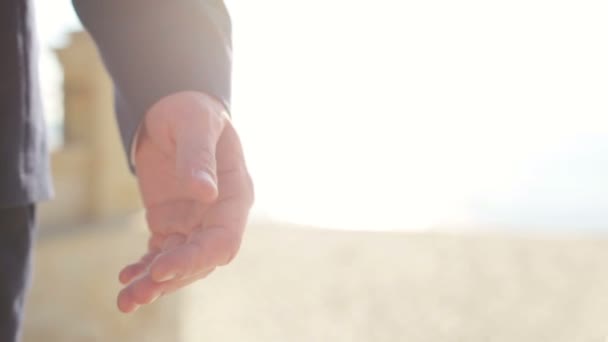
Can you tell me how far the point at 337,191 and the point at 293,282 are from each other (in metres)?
1.16

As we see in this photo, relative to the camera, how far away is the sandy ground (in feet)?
4.02

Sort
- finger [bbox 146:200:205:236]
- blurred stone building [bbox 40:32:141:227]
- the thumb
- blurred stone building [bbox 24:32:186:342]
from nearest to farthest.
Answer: the thumb < finger [bbox 146:200:205:236] < blurred stone building [bbox 24:32:186:342] < blurred stone building [bbox 40:32:141:227]

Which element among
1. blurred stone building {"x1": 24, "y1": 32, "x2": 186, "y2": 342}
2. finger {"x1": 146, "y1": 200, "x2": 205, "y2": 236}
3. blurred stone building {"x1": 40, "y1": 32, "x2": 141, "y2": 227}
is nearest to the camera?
finger {"x1": 146, "y1": 200, "x2": 205, "y2": 236}

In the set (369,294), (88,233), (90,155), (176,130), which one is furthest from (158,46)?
(90,155)

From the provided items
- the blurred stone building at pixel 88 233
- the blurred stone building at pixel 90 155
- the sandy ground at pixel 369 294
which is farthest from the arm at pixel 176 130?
the blurred stone building at pixel 90 155

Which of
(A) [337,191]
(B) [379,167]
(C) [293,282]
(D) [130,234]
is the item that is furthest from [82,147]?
(C) [293,282]

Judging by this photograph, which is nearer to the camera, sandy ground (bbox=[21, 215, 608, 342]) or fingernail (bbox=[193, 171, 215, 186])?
fingernail (bbox=[193, 171, 215, 186])

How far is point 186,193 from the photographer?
739 millimetres

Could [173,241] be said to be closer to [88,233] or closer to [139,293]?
[139,293]

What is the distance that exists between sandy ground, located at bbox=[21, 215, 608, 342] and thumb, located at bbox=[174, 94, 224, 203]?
51cm

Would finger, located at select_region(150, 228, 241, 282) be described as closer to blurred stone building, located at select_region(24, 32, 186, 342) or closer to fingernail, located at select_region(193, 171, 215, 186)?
fingernail, located at select_region(193, 171, 215, 186)

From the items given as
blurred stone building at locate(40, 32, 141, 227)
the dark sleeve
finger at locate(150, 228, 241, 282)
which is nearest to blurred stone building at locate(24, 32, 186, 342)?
blurred stone building at locate(40, 32, 141, 227)

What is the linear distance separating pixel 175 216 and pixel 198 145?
0.35 feet

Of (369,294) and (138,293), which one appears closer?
(138,293)
